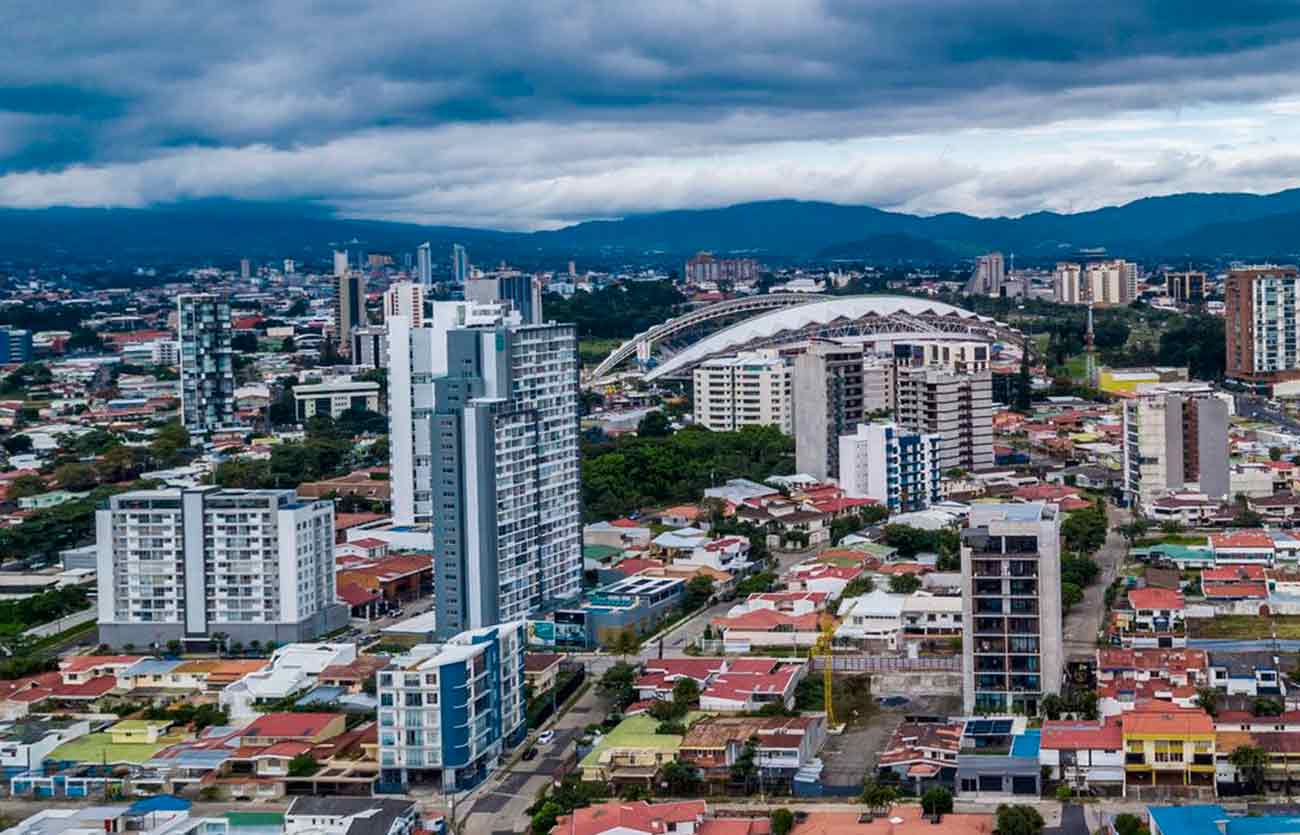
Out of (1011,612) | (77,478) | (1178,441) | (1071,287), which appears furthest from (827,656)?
(1071,287)

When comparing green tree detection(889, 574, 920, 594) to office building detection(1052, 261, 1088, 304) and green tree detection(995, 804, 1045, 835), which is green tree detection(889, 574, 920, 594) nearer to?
green tree detection(995, 804, 1045, 835)

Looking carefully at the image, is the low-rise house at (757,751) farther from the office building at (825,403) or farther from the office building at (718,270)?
the office building at (718,270)

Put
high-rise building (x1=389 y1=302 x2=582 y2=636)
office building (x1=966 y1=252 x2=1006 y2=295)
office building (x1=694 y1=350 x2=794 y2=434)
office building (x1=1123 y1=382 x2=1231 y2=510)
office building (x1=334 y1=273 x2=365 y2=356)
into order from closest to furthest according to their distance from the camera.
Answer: high-rise building (x1=389 y1=302 x2=582 y2=636)
office building (x1=1123 y1=382 x2=1231 y2=510)
office building (x1=694 y1=350 x2=794 y2=434)
office building (x1=334 y1=273 x2=365 y2=356)
office building (x1=966 y1=252 x2=1006 y2=295)

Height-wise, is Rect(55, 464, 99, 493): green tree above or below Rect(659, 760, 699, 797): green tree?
above

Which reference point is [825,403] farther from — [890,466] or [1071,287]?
[1071,287]

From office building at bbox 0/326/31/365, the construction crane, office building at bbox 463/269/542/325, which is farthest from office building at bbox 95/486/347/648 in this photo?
office building at bbox 0/326/31/365
